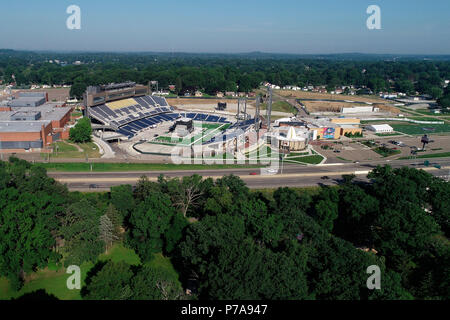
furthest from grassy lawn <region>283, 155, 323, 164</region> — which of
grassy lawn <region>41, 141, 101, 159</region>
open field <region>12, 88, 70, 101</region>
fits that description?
open field <region>12, 88, 70, 101</region>

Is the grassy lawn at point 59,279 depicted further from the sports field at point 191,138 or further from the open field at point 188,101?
the open field at point 188,101

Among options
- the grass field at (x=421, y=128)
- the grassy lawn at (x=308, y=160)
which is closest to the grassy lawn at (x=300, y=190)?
the grassy lawn at (x=308, y=160)

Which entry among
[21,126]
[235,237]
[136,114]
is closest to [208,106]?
[136,114]

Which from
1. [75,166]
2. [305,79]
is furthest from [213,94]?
[75,166]

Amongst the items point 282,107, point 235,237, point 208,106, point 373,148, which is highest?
point 208,106

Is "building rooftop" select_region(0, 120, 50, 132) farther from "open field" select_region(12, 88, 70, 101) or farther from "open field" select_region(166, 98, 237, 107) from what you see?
"open field" select_region(12, 88, 70, 101)

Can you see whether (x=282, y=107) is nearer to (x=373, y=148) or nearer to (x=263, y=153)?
(x=373, y=148)
